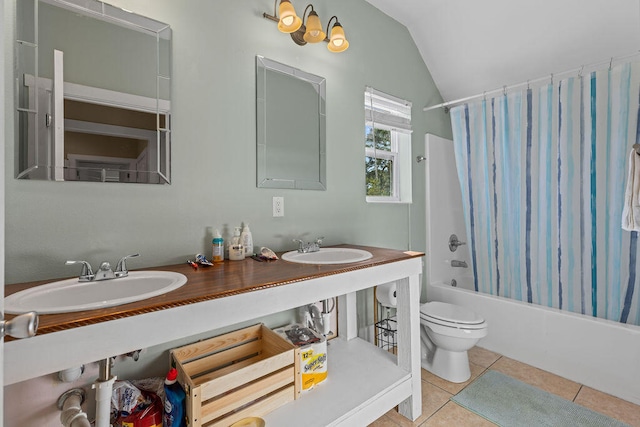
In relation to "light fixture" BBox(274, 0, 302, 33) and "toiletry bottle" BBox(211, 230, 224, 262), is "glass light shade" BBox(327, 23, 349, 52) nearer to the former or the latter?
"light fixture" BBox(274, 0, 302, 33)

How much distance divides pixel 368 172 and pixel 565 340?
170 cm

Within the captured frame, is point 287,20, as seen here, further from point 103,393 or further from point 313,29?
point 103,393

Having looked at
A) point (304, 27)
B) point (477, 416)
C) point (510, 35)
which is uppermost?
point (510, 35)

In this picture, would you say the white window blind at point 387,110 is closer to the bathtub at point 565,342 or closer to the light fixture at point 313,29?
the light fixture at point 313,29

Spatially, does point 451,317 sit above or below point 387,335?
above

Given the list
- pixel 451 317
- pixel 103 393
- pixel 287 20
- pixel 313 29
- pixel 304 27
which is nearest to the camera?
pixel 103 393

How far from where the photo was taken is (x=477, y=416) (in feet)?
5.24

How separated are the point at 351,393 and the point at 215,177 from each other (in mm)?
1217

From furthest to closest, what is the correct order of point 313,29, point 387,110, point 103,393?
point 387,110 < point 313,29 < point 103,393

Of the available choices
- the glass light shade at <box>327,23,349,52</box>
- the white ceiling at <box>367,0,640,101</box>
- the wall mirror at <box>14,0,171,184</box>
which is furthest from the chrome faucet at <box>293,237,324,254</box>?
the white ceiling at <box>367,0,640,101</box>

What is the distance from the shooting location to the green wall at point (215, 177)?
1112mm

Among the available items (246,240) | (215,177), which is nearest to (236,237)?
(246,240)

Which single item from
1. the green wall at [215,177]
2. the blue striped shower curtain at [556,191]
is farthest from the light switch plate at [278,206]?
the blue striped shower curtain at [556,191]

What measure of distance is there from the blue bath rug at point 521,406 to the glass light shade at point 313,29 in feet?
7.22
